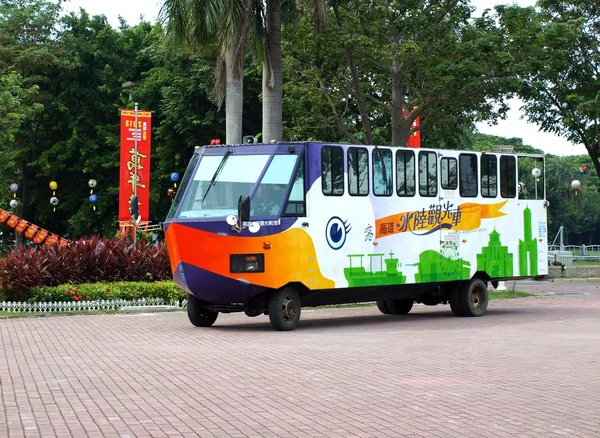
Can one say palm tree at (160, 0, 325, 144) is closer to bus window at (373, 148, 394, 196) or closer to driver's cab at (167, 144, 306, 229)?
bus window at (373, 148, 394, 196)

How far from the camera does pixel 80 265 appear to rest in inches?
948

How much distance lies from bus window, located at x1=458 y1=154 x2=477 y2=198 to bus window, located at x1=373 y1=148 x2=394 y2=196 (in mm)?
2145

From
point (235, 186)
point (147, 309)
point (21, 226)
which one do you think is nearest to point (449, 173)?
point (235, 186)

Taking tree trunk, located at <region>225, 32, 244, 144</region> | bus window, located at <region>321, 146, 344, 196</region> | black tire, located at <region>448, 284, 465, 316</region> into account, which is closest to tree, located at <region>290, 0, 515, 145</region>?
tree trunk, located at <region>225, 32, 244, 144</region>

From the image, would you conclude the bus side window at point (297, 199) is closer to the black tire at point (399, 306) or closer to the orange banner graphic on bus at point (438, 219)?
the orange banner graphic on bus at point (438, 219)

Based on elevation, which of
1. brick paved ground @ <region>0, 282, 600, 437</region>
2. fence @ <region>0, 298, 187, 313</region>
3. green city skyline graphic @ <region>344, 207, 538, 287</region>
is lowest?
brick paved ground @ <region>0, 282, 600, 437</region>

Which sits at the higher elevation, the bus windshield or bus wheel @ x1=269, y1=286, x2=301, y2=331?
the bus windshield

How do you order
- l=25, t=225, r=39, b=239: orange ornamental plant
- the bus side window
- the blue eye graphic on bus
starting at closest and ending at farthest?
1. the bus side window
2. the blue eye graphic on bus
3. l=25, t=225, r=39, b=239: orange ornamental plant

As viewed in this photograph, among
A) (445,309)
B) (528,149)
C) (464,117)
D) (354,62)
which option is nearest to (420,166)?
(445,309)

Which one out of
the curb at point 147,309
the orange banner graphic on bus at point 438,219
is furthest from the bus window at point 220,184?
the curb at point 147,309

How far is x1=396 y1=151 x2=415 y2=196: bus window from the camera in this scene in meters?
20.2

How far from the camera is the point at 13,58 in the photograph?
5225 cm

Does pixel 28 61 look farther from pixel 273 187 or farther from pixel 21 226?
pixel 273 187

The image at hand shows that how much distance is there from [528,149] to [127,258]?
93169mm
